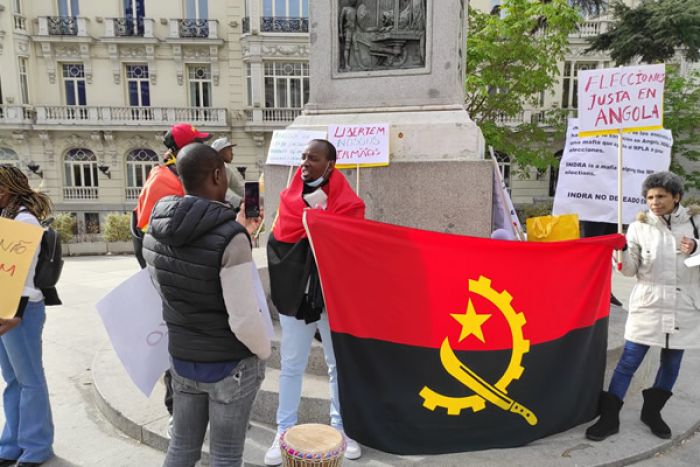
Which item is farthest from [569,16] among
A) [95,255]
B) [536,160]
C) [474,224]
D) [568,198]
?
[95,255]

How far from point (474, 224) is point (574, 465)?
6.42 ft

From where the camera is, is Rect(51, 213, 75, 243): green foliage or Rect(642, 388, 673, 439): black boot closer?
Rect(642, 388, 673, 439): black boot

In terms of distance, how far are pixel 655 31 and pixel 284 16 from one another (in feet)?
53.2

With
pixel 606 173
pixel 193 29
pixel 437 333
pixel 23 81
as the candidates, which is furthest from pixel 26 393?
pixel 23 81

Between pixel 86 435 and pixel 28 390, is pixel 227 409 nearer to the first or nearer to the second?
pixel 28 390

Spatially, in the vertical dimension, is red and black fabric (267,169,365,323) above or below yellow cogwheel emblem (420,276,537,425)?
above

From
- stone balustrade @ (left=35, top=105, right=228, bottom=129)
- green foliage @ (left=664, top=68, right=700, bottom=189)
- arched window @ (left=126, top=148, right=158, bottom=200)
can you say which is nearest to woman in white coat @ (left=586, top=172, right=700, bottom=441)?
green foliage @ (left=664, top=68, right=700, bottom=189)

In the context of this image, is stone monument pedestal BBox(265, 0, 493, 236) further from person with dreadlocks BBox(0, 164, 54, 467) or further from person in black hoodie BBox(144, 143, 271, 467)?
person in black hoodie BBox(144, 143, 271, 467)

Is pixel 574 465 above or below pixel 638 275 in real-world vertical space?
below

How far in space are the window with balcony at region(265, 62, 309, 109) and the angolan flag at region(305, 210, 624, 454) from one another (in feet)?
74.9

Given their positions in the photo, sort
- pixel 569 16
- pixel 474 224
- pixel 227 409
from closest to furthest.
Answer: pixel 227 409, pixel 474 224, pixel 569 16

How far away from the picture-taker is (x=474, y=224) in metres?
4.21

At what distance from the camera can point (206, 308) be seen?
2.05m

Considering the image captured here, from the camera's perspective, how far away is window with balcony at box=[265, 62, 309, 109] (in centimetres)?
2473
